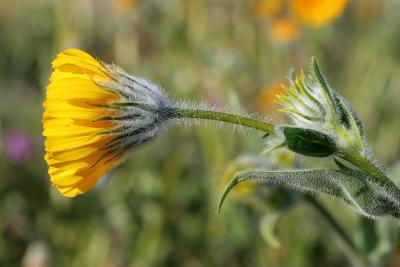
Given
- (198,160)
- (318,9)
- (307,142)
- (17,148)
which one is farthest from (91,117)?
(17,148)

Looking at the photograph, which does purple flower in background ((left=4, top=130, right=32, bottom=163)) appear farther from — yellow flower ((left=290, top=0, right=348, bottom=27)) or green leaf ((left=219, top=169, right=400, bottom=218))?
green leaf ((left=219, top=169, right=400, bottom=218))

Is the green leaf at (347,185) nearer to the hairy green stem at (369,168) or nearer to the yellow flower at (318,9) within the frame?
the hairy green stem at (369,168)

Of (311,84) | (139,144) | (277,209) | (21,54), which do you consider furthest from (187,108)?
(21,54)

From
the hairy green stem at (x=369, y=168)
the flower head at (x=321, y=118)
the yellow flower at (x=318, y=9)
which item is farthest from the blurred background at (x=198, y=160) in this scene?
the hairy green stem at (x=369, y=168)

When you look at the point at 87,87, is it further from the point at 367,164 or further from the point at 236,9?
the point at 236,9

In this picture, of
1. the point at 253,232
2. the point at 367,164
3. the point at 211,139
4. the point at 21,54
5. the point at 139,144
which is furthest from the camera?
the point at 21,54

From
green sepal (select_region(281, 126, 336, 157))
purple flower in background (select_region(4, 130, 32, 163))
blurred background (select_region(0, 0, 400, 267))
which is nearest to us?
green sepal (select_region(281, 126, 336, 157))

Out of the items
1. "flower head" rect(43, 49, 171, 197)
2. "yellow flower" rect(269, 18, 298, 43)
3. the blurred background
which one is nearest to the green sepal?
"flower head" rect(43, 49, 171, 197)
